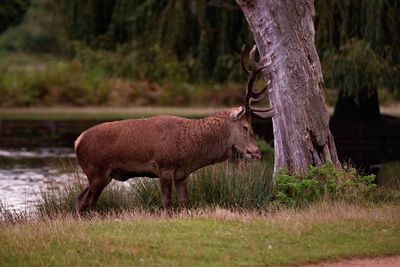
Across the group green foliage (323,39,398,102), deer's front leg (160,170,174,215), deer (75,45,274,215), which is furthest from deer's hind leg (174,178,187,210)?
green foliage (323,39,398,102)

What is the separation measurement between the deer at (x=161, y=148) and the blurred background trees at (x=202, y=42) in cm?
933

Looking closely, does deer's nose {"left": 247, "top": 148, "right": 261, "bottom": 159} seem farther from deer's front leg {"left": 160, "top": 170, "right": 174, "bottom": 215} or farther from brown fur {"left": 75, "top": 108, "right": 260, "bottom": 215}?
deer's front leg {"left": 160, "top": 170, "right": 174, "bottom": 215}

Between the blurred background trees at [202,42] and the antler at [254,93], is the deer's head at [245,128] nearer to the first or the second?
the antler at [254,93]

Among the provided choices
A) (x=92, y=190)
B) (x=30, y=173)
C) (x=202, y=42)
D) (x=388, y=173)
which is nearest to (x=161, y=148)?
(x=92, y=190)

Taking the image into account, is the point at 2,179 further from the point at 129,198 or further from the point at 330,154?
the point at 330,154

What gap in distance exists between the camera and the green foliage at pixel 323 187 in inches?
548

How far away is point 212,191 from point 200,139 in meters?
0.91

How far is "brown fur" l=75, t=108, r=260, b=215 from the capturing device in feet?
44.3

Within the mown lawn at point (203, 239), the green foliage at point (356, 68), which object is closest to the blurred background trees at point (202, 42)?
the green foliage at point (356, 68)

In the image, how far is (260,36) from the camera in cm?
1498

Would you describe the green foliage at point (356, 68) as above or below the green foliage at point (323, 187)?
above

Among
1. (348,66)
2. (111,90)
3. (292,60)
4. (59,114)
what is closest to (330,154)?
(292,60)

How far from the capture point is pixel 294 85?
48.2 feet

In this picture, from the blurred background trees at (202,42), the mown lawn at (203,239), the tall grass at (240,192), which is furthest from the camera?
the blurred background trees at (202,42)
